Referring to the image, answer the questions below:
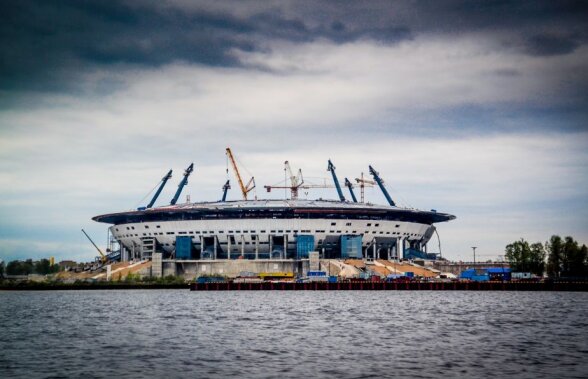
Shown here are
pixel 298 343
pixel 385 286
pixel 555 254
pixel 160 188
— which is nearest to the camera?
pixel 298 343

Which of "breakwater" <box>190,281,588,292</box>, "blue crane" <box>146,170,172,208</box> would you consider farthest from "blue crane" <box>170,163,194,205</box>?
"breakwater" <box>190,281,588,292</box>

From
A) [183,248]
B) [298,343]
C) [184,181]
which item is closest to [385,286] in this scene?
[183,248]

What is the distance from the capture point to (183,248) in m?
160

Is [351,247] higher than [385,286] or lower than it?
higher

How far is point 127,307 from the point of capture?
78.9 meters

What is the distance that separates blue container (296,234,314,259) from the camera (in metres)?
155

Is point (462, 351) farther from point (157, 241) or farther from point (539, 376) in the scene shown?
point (157, 241)

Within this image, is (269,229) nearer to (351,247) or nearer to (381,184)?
(351,247)

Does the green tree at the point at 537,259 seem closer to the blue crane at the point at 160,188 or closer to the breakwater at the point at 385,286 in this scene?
the breakwater at the point at 385,286

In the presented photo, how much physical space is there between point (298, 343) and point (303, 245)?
111451 mm

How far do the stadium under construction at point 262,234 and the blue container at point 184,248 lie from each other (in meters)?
0.22

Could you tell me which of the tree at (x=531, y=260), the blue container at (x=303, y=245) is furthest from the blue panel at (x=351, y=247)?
the tree at (x=531, y=260)

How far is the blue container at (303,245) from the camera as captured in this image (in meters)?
155

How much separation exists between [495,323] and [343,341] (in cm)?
1811
